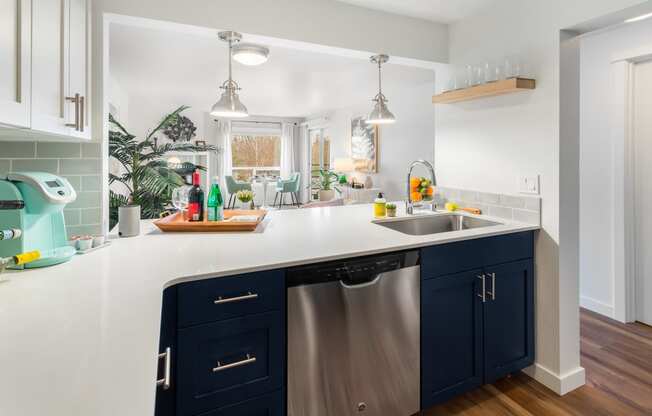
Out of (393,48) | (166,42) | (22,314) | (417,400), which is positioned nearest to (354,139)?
(166,42)

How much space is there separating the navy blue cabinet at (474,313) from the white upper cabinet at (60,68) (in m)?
1.50

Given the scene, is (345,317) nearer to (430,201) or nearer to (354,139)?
(430,201)

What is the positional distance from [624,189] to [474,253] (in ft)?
5.70

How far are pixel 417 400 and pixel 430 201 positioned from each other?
50.0 inches

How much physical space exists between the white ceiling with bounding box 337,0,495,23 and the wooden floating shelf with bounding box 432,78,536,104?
1.61 ft

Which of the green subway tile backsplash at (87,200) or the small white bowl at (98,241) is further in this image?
the green subway tile backsplash at (87,200)

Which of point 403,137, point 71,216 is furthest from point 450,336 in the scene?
point 403,137

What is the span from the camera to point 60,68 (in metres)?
1.30

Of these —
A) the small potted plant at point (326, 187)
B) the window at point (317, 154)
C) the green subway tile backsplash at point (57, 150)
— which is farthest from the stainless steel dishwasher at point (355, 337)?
the window at point (317, 154)

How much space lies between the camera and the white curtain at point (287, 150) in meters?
9.28

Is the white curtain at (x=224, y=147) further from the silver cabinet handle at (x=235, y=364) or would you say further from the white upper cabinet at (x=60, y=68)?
the silver cabinet handle at (x=235, y=364)

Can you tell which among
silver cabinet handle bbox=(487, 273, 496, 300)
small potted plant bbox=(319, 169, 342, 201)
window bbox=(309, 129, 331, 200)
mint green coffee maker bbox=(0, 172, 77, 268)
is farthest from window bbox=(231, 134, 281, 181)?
silver cabinet handle bbox=(487, 273, 496, 300)

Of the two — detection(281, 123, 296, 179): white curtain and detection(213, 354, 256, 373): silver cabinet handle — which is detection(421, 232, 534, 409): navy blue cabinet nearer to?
detection(213, 354, 256, 373): silver cabinet handle

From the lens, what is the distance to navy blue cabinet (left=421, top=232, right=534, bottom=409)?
167 cm
